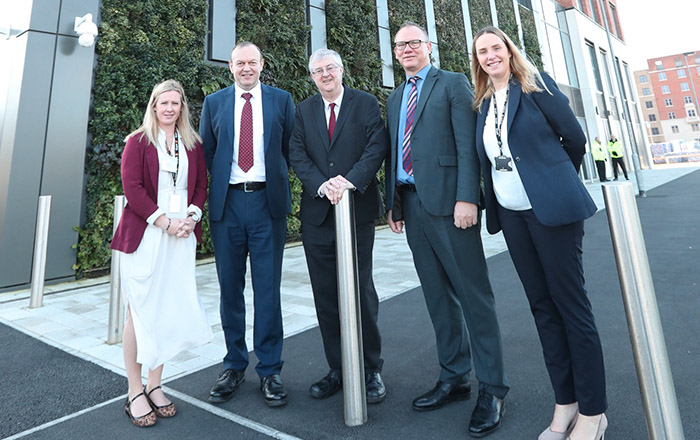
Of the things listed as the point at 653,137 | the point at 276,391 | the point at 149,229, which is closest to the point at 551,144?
the point at 276,391

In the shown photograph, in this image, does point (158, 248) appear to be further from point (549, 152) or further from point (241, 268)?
point (549, 152)

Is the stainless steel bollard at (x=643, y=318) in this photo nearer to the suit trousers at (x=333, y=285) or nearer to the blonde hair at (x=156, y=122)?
the suit trousers at (x=333, y=285)

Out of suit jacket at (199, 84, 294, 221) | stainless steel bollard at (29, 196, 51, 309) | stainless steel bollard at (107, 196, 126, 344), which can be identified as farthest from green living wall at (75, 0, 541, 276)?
suit jacket at (199, 84, 294, 221)

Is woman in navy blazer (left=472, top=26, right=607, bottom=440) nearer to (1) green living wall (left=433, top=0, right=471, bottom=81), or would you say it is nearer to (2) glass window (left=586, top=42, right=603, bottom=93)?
(1) green living wall (left=433, top=0, right=471, bottom=81)

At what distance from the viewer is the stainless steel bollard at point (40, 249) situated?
4582mm

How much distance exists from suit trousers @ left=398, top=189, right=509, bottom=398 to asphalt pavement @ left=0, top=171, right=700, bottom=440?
24 centimetres

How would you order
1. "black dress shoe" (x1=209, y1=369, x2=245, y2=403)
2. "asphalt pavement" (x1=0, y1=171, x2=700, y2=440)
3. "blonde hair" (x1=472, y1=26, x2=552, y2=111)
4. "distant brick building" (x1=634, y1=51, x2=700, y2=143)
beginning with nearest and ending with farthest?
"blonde hair" (x1=472, y1=26, x2=552, y2=111) < "asphalt pavement" (x1=0, y1=171, x2=700, y2=440) < "black dress shoe" (x1=209, y1=369, x2=245, y2=403) < "distant brick building" (x1=634, y1=51, x2=700, y2=143)

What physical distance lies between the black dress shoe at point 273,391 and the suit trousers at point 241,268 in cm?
11

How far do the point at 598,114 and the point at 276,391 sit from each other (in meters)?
26.3

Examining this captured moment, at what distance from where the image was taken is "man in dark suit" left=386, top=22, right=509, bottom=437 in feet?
6.72

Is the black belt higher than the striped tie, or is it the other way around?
the striped tie

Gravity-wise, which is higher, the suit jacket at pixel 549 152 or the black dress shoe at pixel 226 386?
the suit jacket at pixel 549 152

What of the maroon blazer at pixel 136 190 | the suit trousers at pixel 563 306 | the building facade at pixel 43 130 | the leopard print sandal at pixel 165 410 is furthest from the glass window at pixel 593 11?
the leopard print sandal at pixel 165 410

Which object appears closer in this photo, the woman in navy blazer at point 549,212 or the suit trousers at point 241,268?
the woman in navy blazer at point 549,212
